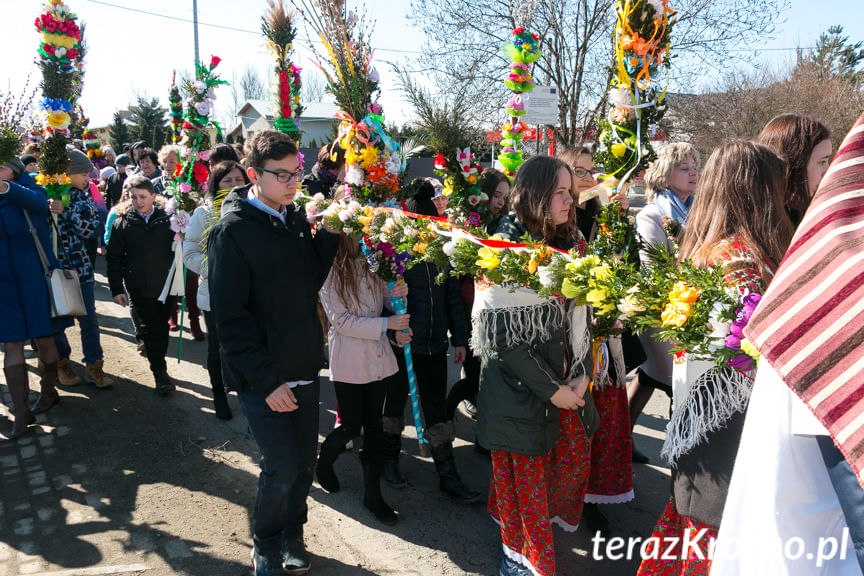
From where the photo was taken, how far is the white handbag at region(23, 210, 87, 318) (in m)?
4.75

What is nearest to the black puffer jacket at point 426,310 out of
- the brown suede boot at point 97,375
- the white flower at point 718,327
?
the white flower at point 718,327

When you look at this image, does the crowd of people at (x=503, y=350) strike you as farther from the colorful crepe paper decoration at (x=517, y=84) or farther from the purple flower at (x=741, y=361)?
the colorful crepe paper decoration at (x=517, y=84)

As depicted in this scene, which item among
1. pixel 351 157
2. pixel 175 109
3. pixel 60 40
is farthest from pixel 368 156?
pixel 175 109

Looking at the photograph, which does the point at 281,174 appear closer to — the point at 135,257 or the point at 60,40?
the point at 135,257

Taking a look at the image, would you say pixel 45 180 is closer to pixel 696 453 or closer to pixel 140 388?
pixel 140 388

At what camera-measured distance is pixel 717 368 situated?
2.13 m

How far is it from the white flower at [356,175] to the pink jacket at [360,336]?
47cm

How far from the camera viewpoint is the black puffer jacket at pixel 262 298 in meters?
2.71

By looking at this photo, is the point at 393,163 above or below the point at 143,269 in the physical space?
above

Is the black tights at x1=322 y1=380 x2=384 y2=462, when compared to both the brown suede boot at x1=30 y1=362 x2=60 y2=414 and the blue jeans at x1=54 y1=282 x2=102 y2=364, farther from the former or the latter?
the blue jeans at x1=54 y1=282 x2=102 y2=364

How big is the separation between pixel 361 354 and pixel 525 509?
1.26 meters

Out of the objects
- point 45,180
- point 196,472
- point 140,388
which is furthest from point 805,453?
point 45,180

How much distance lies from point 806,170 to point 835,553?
2344mm

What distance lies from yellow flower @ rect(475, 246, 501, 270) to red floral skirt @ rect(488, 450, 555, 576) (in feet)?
3.19
